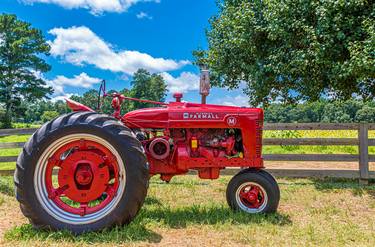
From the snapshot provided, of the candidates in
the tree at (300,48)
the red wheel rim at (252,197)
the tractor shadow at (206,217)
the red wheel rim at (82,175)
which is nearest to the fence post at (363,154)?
the tree at (300,48)

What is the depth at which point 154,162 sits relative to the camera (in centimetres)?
450

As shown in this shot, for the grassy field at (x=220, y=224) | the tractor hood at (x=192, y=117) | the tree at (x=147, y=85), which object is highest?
the tree at (x=147, y=85)

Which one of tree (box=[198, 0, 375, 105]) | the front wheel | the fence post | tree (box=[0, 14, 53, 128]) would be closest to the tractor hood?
the front wheel

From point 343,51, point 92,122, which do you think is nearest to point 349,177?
point 343,51

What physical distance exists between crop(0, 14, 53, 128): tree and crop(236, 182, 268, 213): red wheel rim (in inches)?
1358

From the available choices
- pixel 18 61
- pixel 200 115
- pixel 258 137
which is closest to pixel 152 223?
pixel 200 115

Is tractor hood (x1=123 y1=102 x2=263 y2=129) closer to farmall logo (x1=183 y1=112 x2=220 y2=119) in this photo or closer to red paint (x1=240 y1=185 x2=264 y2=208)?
farmall logo (x1=183 y1=112 x2=220 y2=119)

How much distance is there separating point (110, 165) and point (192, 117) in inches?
45.9

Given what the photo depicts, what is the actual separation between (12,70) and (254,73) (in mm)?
33487

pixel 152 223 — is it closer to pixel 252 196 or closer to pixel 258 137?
pixel 252 196

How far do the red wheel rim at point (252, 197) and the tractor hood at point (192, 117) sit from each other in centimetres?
78

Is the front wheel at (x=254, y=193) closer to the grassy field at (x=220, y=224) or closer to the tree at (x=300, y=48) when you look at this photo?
the grassy field at (x=220, y=224)

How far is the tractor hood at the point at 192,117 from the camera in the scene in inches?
177

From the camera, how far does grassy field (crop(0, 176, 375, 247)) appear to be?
139 inches
